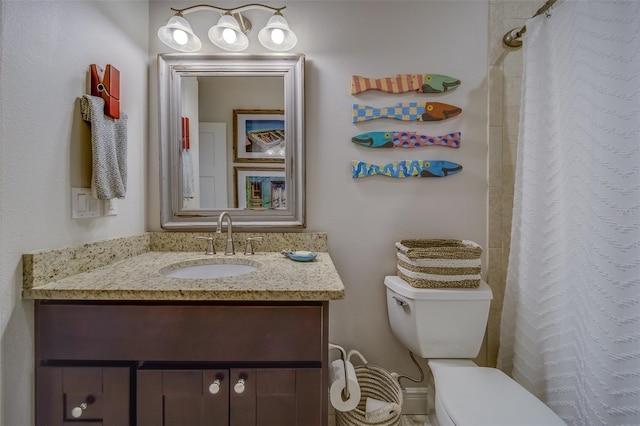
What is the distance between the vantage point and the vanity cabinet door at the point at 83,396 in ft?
2.76

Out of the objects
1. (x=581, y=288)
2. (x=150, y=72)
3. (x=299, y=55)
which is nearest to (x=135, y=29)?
(x=150, y=72)

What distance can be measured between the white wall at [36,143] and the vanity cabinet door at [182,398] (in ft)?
1.16

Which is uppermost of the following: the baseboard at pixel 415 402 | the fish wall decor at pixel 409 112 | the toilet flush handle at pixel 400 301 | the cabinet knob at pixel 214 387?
the fish wall decor at pixel 409 112

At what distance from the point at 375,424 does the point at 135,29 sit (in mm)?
2026

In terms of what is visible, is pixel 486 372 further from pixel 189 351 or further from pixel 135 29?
pixel 135 29

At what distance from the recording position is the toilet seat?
0.91 metres

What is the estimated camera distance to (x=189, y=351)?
86 cm

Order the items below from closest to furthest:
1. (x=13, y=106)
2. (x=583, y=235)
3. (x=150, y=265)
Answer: (x=13, y=106) → (x=583, y=235) → (x=150, y=265)

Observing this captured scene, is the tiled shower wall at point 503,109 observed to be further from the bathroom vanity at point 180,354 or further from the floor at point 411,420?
the bathroom vanity at point 180,354

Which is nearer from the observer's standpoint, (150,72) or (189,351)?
(189,351)

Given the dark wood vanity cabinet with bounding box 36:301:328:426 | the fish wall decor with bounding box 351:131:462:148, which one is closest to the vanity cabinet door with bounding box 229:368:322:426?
the dark wood vanity cabinet with bounding box 36:301:328:426

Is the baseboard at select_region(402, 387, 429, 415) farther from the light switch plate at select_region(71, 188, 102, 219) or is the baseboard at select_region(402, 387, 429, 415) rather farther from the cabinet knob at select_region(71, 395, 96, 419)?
the light switch plate at select_region(71, 188, 102, 219)

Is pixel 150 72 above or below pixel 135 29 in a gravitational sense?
below

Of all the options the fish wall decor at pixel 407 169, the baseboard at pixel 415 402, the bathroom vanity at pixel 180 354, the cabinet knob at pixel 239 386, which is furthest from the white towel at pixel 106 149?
the baseboard at pixel 415 402
